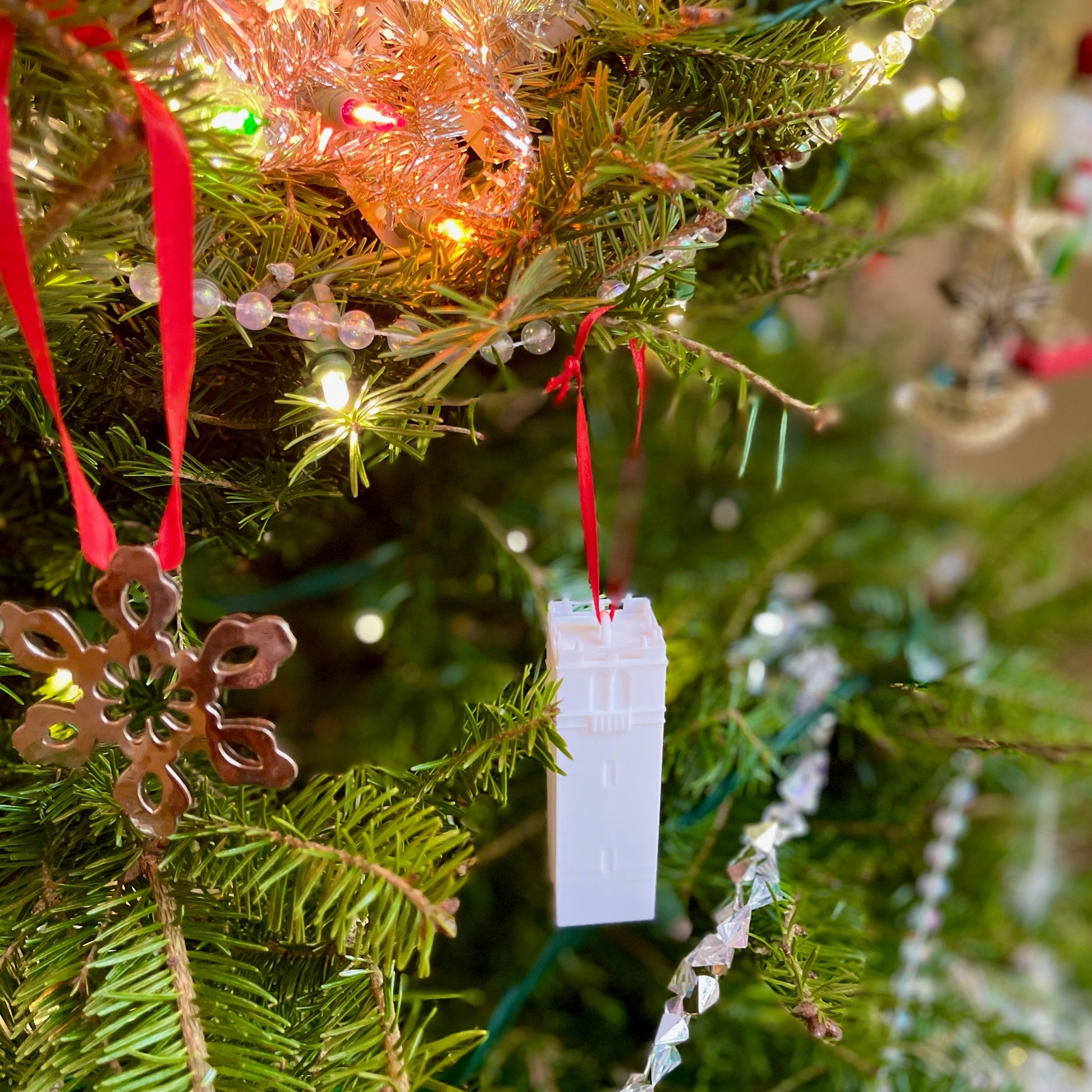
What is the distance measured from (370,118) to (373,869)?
0.74 ft

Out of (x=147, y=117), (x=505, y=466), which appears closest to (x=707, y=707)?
(x=505, y=466)

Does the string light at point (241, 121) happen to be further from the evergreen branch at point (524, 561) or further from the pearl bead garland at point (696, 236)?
the evergreen branch at point (524, 561)

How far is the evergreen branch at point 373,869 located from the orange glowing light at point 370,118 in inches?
8.6

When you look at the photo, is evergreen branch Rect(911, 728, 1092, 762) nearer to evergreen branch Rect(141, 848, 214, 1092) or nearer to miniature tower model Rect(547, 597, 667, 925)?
miniature tower model Rect(547, 597, 667, 925)

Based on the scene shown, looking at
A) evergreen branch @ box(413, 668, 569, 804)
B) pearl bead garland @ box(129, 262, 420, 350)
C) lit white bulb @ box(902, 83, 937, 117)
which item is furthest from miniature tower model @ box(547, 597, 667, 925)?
lit white bulb @ box(902, 83, 937, 117)

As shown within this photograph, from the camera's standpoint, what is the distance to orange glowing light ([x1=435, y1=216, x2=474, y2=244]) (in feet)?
0.99

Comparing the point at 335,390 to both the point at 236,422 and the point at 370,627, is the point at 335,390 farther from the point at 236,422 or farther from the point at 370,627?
the point at 370,627

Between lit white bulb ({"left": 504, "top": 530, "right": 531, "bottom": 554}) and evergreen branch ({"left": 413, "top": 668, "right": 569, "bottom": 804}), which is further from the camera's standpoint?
lit white bulb ({"left": 504, "top": 530, "right": 531, "bottom": 554})

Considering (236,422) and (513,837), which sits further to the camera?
(513,837)

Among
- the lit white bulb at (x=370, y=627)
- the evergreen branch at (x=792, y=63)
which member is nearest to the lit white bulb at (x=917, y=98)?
the evergreen branch at (x=792, y=63)

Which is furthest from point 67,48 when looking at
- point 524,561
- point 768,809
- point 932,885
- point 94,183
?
point 932,885

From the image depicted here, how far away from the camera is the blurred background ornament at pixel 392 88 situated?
287mm

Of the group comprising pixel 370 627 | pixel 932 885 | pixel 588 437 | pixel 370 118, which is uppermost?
pixel 370 118

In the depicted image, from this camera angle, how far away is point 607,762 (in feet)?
1.04
